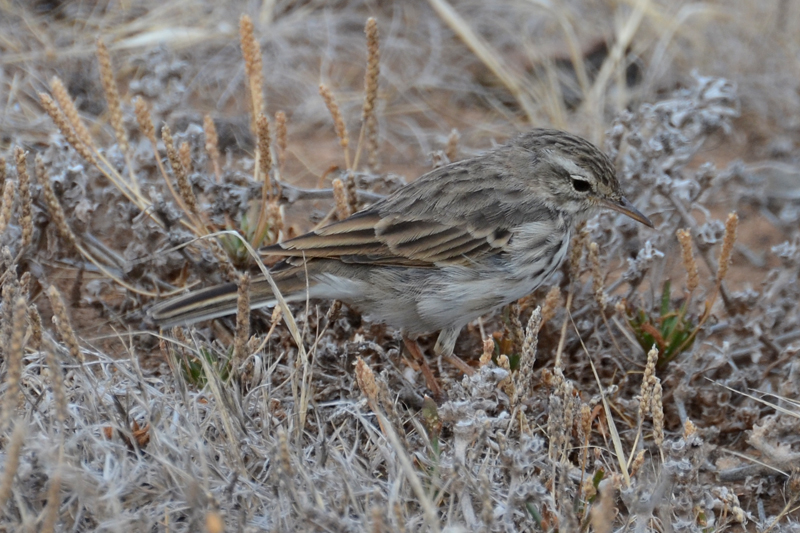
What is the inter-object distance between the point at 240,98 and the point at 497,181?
3471 mm

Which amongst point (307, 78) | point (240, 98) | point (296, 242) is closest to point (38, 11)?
point (240, 98)

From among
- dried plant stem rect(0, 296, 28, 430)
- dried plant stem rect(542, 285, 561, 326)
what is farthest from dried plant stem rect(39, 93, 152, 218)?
dried plant stem rect(542, 285, 561, 326)

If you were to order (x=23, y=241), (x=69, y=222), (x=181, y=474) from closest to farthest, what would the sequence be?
(x=181, y=474) < (x=23, y=241) < (x=69, y=222)

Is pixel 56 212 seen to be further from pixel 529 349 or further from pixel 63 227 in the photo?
pixel 529 349

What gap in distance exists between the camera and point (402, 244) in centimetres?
451

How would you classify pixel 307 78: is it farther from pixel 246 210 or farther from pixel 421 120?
pixel 246 210

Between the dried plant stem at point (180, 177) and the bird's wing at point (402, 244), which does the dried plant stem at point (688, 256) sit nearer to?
the bird's wing at point (402, 244)

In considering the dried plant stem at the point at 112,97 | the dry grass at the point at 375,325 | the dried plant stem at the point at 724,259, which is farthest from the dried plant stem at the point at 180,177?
the dried plant stem at the point at 724,259

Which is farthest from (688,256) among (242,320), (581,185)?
(242,320)

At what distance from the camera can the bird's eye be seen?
4750 mm

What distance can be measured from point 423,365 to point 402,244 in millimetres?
660

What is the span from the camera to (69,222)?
194 inches

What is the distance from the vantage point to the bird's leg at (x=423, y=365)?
177 inches

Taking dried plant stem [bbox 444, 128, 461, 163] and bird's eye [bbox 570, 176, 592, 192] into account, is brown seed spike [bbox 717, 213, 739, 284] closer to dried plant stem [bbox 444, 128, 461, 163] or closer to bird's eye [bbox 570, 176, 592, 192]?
bird's eye [bbox 570, 176, 592, 192]
